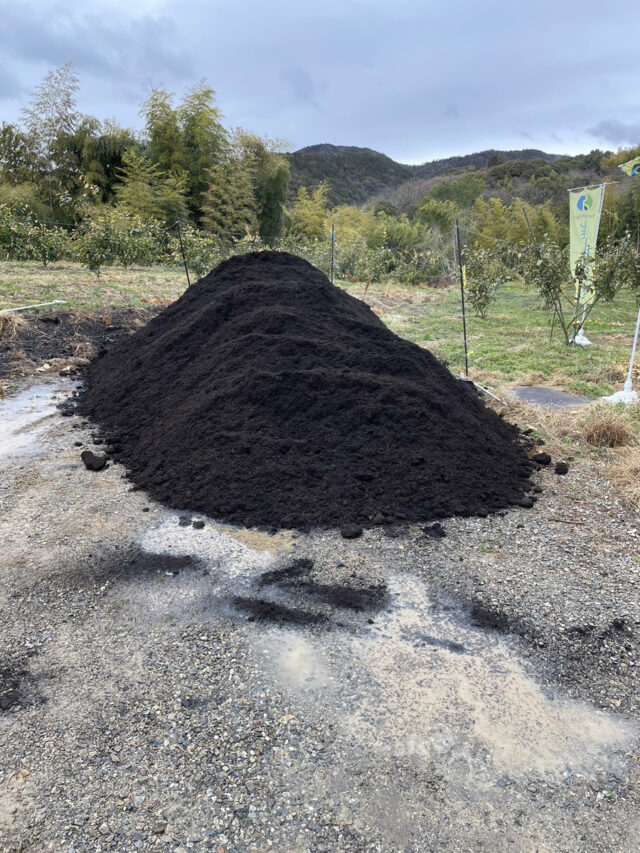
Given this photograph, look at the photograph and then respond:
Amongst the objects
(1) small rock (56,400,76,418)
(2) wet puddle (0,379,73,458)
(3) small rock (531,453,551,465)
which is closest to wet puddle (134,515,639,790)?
(3) small rock (531,453,551,465)

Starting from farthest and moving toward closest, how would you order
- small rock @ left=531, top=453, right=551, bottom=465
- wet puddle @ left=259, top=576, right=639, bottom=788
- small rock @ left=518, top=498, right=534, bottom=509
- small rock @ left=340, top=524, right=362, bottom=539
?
small rock @ left=531, top=453, right=551, bottom=465 → small rock @ left=518, top=498, right=534, bottom=509 → small rock @ left=340, top=524, right=362, bottom=539 → wet puddle @ left=259, top=576, right=639, bottom=788

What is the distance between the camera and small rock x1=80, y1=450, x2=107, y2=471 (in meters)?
4.59

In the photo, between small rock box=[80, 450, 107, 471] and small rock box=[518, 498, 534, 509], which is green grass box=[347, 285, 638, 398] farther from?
small rock box=[80, 450, 107, 471]

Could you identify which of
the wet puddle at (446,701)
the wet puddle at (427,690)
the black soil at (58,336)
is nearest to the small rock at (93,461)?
the wet puddle at (427,690)

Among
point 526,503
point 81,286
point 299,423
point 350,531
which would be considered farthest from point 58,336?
point 526,503

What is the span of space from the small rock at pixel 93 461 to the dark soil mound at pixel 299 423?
6.9 inches

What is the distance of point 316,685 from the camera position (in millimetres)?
2521

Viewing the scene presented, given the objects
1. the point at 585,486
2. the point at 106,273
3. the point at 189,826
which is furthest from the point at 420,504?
the point at 106,273

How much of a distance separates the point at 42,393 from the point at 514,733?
19.7 ft

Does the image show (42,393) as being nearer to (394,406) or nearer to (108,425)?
(108,425)

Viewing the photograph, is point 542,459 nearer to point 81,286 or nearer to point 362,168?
point 81,286

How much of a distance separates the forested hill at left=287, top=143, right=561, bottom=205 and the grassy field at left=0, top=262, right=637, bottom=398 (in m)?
46.7

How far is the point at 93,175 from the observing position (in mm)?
19297

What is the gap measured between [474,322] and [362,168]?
7172 cm
